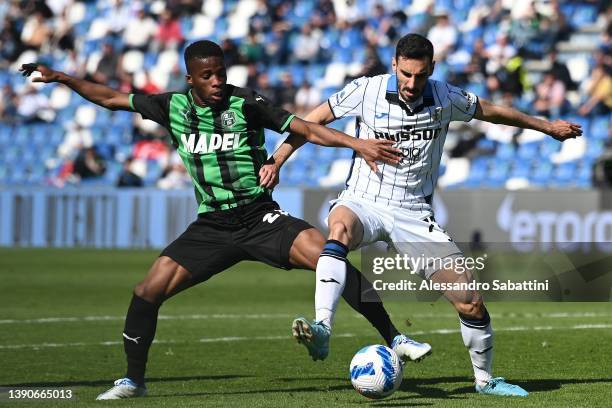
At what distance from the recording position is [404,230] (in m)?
7.24

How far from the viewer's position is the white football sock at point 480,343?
7.07m

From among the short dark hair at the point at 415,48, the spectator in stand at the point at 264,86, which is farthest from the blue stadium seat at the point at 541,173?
the short dark hair at the point at 415,48

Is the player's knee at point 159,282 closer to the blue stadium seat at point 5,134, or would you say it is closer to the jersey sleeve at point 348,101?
the jersey sleeve at point 348,101

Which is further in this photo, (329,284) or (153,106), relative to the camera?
(153,106)

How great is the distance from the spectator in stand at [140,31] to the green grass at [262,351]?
12.9 meters

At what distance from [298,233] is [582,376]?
216 cm

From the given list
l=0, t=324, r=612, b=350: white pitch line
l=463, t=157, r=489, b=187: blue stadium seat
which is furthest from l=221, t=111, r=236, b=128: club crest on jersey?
l=463, t=157, r=489, b=187: blue stadium seat

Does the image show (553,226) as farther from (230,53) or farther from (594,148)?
(230,53)

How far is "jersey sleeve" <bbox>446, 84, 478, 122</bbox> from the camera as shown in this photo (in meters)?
7.38

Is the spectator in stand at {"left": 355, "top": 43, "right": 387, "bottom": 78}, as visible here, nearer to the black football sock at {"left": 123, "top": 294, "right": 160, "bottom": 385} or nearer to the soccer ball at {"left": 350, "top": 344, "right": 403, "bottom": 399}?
the black football sock at {"left": 123, "top": 294, "right": 160, "bottom": 385}

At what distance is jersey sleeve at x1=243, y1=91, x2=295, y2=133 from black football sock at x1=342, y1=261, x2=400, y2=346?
99cm

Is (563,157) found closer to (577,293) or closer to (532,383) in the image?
(577,293)

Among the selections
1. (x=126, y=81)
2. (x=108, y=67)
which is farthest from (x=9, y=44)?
(x=126, y=81)

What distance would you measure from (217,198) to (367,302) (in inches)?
44.4
